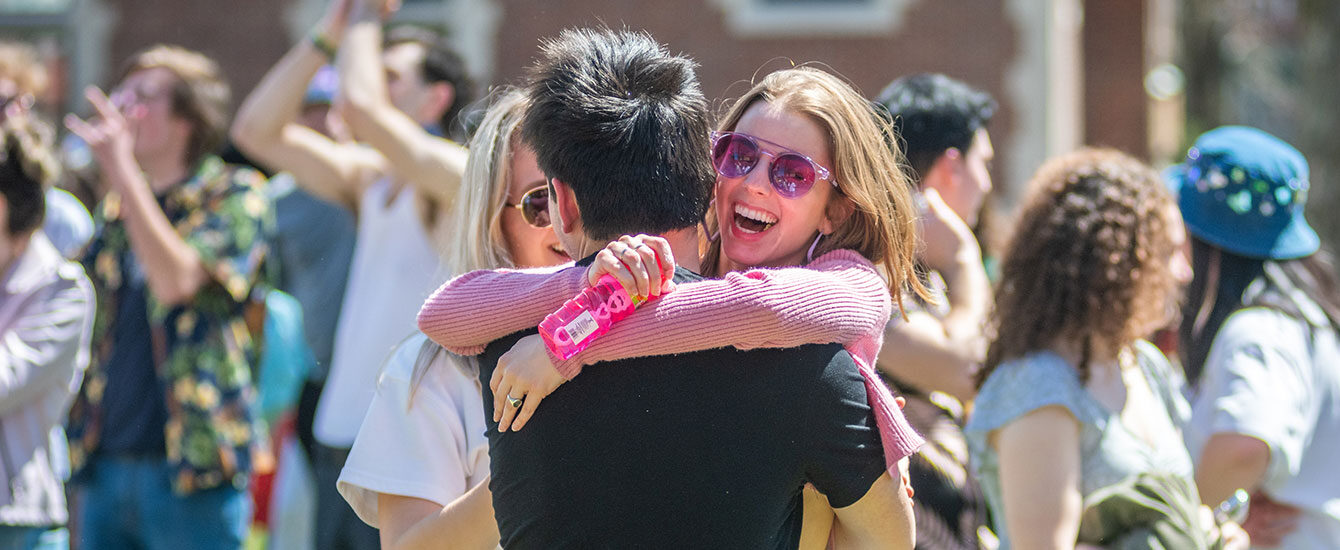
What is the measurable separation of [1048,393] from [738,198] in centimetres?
94

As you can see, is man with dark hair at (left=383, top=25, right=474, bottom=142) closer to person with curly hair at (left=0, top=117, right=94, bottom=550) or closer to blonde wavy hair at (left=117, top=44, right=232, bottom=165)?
blonde wavy hair at (left=117, top=44, right=232, bottom=165)

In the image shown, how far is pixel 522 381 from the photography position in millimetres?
1721

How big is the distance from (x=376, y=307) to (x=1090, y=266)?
2.13 m

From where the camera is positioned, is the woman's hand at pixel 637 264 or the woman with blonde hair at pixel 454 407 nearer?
the woman's hand at pixel 637 264

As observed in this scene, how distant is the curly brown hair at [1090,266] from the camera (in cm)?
275

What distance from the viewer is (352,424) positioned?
12.9 ft

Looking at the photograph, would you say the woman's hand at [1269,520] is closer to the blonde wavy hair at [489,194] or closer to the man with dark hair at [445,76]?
the blonde wavy hair at [489,194]

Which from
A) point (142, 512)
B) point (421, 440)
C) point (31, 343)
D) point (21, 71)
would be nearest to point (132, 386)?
point (142, 512)

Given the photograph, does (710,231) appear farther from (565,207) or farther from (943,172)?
(943,172)

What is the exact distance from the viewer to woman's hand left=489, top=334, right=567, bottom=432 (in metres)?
1.71

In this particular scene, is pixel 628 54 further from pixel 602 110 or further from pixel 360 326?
pixel 360 326

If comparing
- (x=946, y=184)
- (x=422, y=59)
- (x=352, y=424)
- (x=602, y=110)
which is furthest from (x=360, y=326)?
(x=602, y=110)

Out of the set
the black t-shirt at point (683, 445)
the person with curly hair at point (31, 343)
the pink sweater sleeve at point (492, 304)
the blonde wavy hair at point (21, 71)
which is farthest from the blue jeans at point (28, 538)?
the blonde wavy hair at point (21, 71)

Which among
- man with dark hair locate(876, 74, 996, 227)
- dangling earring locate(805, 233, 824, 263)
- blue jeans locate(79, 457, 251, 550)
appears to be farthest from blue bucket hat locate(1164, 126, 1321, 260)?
blue jeans locate(79, 457, 251, 550)
